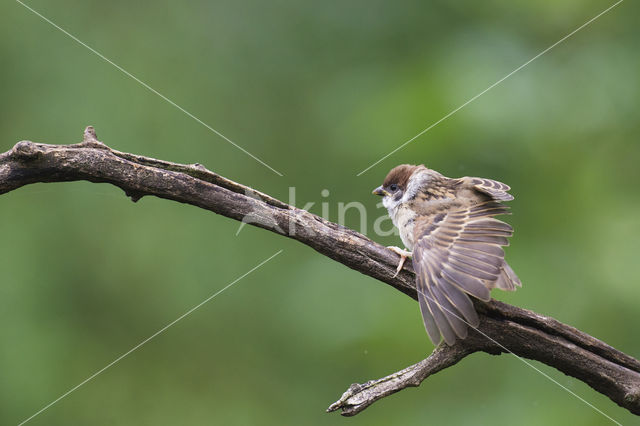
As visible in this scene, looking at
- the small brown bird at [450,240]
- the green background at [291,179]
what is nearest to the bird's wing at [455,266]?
the small brown bird at [450,240]

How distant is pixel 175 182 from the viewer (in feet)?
11.1

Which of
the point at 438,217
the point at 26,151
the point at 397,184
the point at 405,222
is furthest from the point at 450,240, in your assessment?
the point at 26,151

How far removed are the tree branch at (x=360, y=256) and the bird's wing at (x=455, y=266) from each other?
144 mm

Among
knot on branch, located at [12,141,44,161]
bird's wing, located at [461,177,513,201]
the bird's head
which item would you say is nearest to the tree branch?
knot on branch, located at [12,141,44,161]

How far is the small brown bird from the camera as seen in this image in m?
3.45

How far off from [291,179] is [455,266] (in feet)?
9.65

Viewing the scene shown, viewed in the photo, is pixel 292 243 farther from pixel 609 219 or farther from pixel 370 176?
Result: pixel 609 219

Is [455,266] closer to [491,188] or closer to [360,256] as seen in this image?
[360,256]

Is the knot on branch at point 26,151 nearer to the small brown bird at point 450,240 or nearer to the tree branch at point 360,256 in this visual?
the tree branch at point 360,256

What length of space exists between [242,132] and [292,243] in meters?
1.35

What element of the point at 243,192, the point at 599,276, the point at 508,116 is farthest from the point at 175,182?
the point at 599,276

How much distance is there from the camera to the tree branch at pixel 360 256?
3279mm

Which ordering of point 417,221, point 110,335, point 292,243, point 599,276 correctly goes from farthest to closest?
1. point 292,243
2. point 110,335
3. point 599,276
4. point 417,221

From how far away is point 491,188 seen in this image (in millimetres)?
4496
